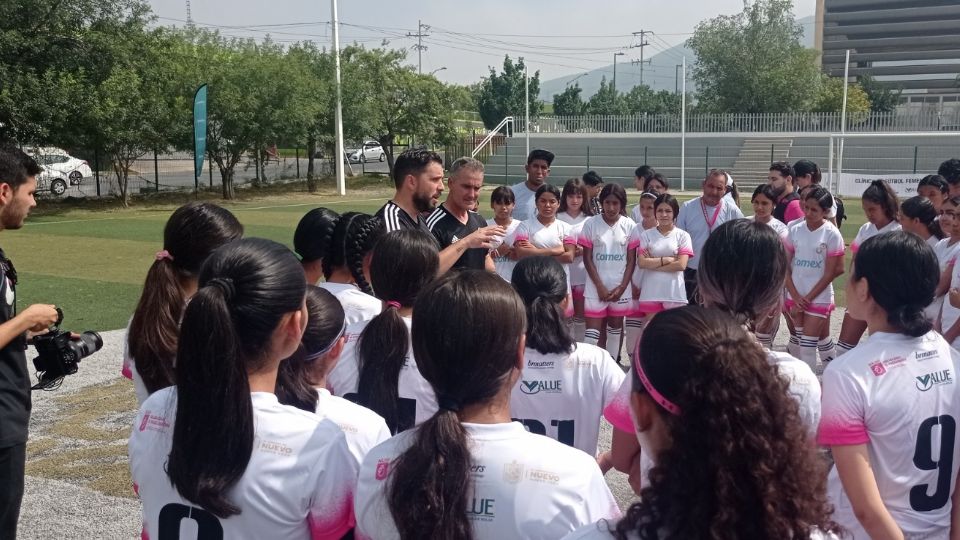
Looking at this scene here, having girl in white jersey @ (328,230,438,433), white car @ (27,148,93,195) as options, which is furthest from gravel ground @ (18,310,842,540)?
white car @ (27,148,93,195)

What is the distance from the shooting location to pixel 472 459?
1862 millimetres

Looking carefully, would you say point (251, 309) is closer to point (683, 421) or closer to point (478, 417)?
point (478, 417)

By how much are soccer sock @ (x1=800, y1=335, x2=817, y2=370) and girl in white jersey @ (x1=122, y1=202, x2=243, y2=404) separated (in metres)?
6.08

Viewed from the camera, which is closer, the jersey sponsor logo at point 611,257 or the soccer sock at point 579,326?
the jersey sponsor logo at point 611,257

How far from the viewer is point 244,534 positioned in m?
2.03

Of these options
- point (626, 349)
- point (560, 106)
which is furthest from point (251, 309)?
point (560, 106)

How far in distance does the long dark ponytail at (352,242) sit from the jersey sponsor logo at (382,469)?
2246 mm

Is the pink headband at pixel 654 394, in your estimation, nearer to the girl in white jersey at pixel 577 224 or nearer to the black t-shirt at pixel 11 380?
the black t-shirt at pixel 11 380

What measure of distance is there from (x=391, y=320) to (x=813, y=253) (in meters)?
5.92

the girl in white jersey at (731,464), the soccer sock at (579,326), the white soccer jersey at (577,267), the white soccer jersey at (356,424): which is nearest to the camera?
the girl in white jersey at (731,464)

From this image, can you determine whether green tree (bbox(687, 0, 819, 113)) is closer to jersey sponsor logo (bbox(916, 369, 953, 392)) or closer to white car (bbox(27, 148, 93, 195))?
white car (bbox(27, 148, 93, 195))

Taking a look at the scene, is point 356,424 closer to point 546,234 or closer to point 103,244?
point 546,234

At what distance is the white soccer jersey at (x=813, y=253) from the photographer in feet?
25.6

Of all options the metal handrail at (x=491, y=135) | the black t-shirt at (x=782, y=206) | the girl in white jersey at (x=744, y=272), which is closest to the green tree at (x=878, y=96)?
the metal handrail at (x=491, y=135)
